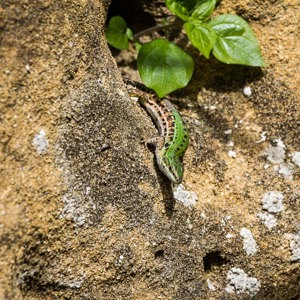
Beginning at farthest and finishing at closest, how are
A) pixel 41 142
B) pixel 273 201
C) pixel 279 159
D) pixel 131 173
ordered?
pixel 279 159
pixel 273 201
pixel 131 173
pixel 41 142

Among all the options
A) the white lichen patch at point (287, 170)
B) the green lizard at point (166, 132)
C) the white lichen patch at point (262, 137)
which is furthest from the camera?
the white lichen patch at point (262, 137)

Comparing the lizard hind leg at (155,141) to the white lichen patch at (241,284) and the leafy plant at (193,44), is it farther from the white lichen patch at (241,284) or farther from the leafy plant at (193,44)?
the white lichen patch at (241,284)

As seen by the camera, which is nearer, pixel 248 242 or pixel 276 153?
pixel 248 242

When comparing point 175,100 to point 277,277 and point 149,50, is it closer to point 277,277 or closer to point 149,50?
point 149,50

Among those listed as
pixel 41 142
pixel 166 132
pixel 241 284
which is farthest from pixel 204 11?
pixel 241 284

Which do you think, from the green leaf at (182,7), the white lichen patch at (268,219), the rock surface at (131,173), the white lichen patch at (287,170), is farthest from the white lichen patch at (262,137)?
the green leaf at (182,7)

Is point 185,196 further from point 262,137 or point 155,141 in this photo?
point 262,137

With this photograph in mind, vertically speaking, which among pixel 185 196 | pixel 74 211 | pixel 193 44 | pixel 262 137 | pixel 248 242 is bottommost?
pixel 248 242
